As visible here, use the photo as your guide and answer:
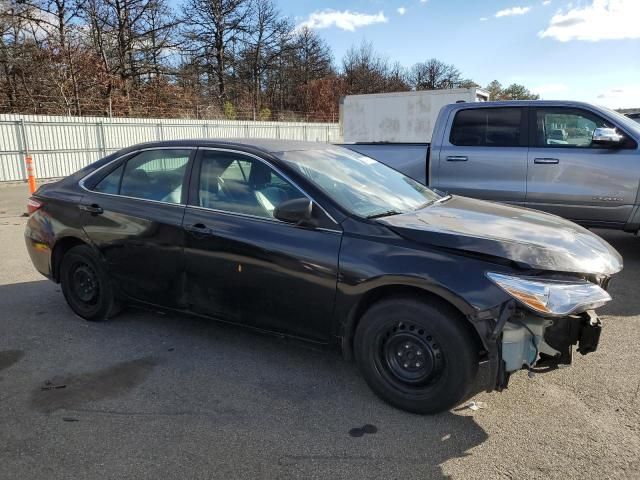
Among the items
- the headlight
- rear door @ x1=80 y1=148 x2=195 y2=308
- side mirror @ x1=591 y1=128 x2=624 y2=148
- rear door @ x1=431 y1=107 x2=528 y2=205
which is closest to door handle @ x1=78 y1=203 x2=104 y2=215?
rear door @ x1=80 y1=148 x2=195 y2=308

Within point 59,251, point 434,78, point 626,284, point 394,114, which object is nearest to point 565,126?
point 626,284

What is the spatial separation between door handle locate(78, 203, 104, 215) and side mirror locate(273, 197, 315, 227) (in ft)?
6.20

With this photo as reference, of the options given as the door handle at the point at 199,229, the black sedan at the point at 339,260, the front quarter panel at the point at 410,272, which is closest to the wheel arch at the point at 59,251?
the black sedan at the point at 339,260

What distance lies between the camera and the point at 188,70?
3606cm

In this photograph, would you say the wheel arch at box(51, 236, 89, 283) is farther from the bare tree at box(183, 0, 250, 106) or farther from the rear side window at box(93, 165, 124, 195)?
the bare tree at box(183, 0, 250, 106)

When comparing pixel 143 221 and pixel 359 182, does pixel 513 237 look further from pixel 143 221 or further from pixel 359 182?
pixel 143 221

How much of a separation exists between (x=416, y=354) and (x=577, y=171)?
174 inches

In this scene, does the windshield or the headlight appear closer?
the headlight

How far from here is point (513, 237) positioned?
3.00 m

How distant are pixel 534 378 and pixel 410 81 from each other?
67774mm

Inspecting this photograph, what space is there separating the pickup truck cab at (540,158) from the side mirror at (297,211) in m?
4.11

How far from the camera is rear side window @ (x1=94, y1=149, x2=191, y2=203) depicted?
3.97 m

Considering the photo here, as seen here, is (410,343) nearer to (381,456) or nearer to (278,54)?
(381,456)

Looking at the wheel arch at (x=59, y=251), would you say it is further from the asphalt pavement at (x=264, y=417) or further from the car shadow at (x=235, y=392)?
the asphalt pavement at (x=264, y=417)
